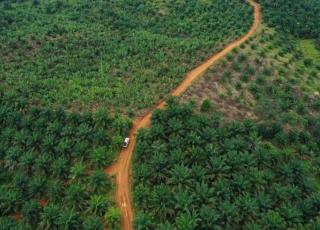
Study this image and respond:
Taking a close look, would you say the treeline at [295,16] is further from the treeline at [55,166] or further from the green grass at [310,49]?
the treeline at [55,166]

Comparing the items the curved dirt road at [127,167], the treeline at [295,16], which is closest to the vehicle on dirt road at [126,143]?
the curved dirt road at [127,167]

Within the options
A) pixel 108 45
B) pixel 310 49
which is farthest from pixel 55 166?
pixel 310 49

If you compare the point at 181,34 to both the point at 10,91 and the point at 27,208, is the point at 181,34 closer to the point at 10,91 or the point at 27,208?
the point at 10,91

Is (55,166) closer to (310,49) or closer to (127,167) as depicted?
(127,167)

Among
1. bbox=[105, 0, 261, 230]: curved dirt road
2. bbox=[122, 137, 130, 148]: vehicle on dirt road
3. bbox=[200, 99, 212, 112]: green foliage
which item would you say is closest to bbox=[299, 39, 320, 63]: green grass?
bbox=[105, 0, 261, 230]: curved dirt road

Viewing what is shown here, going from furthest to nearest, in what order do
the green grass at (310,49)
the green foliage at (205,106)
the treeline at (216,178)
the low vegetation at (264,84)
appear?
the green grass at (310,49) → the low vegetation at (264,84) → the green foliage at (205,106) → the treeline at (216,178)
